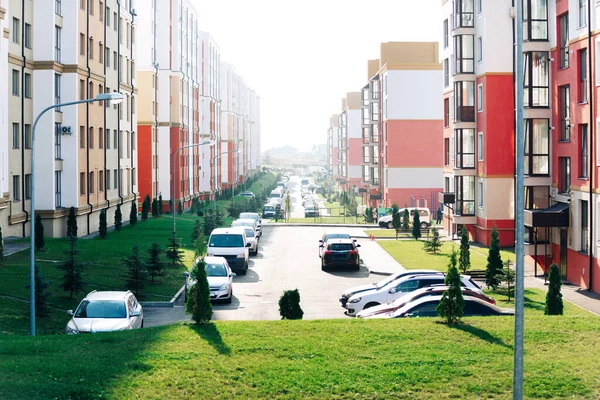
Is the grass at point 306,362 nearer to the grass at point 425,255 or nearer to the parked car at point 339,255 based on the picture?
the grass at point 425,255

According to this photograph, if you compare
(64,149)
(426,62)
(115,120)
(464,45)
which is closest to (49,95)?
(64,149)

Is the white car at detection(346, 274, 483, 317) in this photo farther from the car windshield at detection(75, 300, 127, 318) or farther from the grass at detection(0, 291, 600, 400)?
the car windshield at detection(75, 300, 127, 318)

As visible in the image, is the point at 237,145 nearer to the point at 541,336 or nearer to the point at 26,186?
the point at 26,186

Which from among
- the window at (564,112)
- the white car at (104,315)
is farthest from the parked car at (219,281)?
the window at (564,112)

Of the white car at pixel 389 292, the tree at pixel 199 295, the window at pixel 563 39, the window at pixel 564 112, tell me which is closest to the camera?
the tree at pixel 199 295

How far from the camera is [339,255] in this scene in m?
35.7

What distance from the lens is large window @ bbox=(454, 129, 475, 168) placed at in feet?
147

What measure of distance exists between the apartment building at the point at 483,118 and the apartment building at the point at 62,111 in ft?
66.6

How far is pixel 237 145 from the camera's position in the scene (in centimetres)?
13450

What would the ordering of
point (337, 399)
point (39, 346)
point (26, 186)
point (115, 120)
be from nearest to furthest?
1. point (337, 399)
2. point (39, 346)
3. point (26, 186)
4. point (115, 120)

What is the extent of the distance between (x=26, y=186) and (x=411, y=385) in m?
29.7

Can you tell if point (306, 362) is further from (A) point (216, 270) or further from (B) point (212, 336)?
(A) point (216, 270)

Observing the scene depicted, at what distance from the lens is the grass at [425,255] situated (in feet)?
119

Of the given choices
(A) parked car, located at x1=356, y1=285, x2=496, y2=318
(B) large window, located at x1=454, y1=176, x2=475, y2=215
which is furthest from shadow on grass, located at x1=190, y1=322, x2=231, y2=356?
(B) large window, located at x1=454, y1=176, x2=475, y2=215
